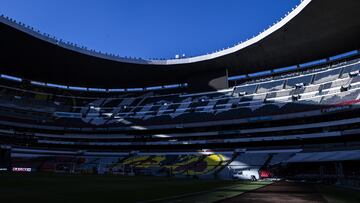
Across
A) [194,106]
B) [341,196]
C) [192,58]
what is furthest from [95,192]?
[194,106]

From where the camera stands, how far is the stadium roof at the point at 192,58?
5128 centimetres

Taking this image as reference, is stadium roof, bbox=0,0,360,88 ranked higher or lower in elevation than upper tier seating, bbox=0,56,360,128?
higher

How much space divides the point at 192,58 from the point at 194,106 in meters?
11.8

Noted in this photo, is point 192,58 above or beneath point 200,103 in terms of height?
above

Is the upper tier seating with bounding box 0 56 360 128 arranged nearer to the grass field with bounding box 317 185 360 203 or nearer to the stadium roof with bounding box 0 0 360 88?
the stadium roof with bounding box 0 0 360 88

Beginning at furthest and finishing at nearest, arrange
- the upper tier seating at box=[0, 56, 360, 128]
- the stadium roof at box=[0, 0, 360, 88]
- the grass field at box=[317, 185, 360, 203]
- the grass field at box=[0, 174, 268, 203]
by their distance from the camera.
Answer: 1. the upper tier seating at box=[0, 56, 360, 128]
2. the stadium roof at box=[0, 0, 360, 88]
3. the grass field at box=[317, 185, 360, 203]
4. the grass field at box=[0, 174, 268, 203]

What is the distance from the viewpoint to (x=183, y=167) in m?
57.1

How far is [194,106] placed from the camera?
74.6 metres

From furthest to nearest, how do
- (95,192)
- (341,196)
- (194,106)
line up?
(194,106) < (341,196) < (95,192)

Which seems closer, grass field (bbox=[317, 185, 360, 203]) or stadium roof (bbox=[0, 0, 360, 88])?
grass field (bbox=[317, 185, 360, 203])

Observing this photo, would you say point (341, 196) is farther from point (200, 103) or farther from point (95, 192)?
point (200, 103)

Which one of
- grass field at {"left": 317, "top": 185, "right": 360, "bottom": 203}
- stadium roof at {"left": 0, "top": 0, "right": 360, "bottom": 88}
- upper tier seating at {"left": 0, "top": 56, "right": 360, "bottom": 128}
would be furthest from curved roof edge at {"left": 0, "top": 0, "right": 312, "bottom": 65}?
grass field at {"left": 317, "top": 185, "right": 360, "bottom": 203}

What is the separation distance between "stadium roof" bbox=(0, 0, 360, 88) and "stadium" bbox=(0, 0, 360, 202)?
240mm

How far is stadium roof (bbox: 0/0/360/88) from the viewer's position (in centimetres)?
5128
